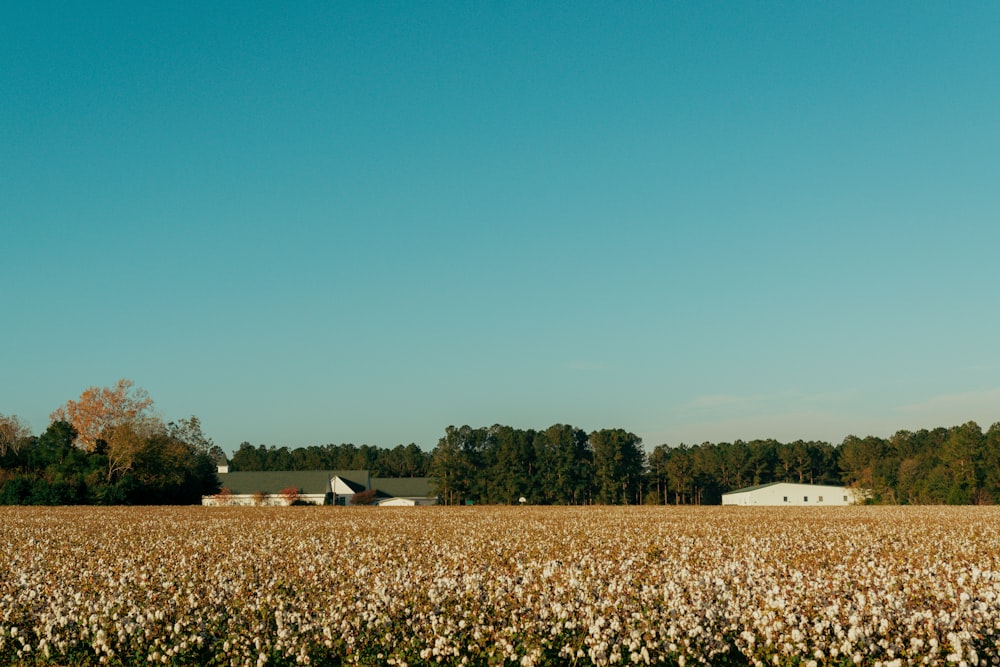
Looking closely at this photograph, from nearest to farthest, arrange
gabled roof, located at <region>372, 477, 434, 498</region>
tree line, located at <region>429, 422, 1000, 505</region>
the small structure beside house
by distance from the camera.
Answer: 1. tree line, located at <region>429, 422, 1000, 505</region>
2. the small structure beside house
3. gabled roof, located at <region>372, 477, 434, 498</region>

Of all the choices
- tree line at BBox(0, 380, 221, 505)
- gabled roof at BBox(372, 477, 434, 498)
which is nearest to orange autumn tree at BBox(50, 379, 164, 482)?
tree line at BBox(0, 380, 221, 505)

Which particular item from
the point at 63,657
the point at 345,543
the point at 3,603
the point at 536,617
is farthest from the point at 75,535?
the point at 536,617

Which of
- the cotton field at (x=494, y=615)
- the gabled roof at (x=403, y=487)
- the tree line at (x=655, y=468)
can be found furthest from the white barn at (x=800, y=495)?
the cotton field at (x=494, y=615)

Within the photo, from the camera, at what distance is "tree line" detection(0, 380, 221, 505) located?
279ft

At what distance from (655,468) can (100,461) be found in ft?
311

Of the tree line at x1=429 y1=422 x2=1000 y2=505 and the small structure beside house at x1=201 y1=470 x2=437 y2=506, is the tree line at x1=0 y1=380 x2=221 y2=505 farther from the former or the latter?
the tree line at x1=429 y1=422 x2=1000 y2=505

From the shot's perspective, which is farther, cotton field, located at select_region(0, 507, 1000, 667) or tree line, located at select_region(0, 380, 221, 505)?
tree line, located at select_region(0, 380, 221, 505)

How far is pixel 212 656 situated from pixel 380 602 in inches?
105

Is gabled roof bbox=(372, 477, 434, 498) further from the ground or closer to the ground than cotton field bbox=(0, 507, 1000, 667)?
closer to the ground

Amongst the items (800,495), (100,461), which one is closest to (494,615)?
(100,461)

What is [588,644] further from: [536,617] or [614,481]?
[614,481]

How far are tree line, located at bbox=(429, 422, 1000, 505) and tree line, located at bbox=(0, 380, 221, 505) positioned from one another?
4109 centimetres

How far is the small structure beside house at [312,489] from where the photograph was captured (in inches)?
4936

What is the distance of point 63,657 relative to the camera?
12.4 metres
